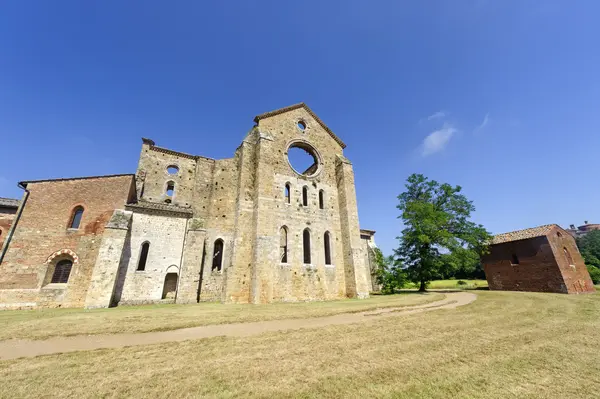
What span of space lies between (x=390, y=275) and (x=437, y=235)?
5.59 metres

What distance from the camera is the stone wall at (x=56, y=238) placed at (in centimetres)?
1266

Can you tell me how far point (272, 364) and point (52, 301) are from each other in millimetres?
16026

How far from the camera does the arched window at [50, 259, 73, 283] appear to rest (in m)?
13.4

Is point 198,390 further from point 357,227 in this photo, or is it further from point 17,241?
point 17,241

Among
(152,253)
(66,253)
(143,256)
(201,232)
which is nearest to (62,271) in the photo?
(66,253)

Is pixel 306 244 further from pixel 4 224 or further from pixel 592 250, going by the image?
pixel 592 250

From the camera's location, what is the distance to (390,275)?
805 inches

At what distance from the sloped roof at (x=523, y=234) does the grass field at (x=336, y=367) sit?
66.2 feet

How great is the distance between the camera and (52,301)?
12.7 m

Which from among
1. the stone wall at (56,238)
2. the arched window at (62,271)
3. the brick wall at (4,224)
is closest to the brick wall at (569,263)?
the stone wall at (56,238)

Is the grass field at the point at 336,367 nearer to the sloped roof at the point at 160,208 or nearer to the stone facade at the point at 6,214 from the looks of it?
the sloped roof at the point at 160,208

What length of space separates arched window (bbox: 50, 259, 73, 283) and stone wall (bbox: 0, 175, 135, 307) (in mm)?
254

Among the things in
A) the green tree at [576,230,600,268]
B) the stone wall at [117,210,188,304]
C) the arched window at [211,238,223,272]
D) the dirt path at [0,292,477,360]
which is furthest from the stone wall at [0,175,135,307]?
the green tree at [576,230,600,268]

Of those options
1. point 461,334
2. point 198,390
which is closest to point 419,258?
point 461,334
